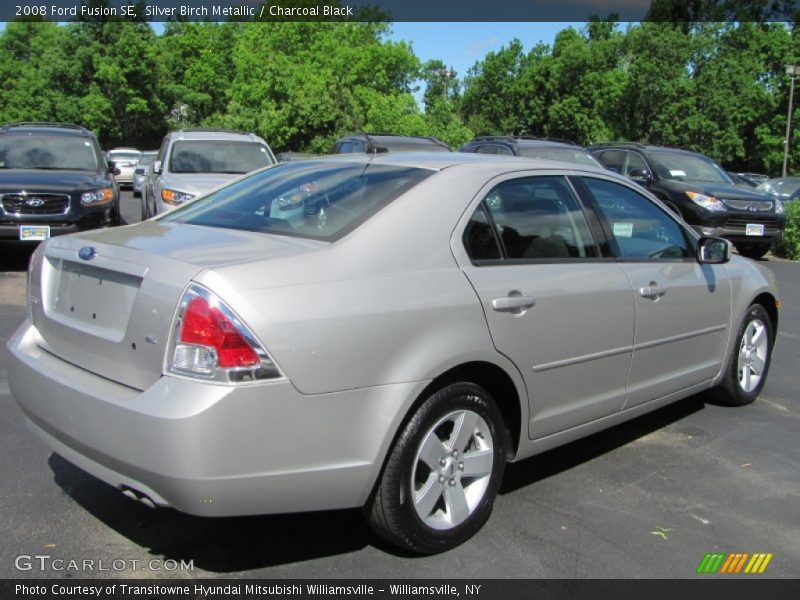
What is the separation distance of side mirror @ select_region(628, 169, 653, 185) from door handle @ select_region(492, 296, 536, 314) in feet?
36.4

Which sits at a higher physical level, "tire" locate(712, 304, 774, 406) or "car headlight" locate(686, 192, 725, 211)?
"car headlight" locate(686, 192, 725, 211)

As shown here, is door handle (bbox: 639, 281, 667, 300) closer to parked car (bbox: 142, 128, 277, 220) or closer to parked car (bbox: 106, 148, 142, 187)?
parked car (bbox: 142, 128, 277, 220)

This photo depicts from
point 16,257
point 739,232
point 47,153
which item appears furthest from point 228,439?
point 739,232

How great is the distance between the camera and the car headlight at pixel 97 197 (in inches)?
386

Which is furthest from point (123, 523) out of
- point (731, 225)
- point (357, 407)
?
point (731, 225)

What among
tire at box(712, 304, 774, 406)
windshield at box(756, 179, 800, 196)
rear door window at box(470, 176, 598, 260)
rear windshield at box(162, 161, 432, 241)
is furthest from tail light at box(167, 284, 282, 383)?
windshield at box(756, 179, 800, 196)

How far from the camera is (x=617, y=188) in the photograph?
445cm

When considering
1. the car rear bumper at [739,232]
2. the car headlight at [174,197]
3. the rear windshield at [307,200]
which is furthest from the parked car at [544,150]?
the rear windshield at [307,200]

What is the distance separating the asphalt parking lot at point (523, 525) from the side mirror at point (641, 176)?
9736 mm

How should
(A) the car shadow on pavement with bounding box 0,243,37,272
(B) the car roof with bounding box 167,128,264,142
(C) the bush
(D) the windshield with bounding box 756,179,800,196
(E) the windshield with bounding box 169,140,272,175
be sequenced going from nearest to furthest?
(A) the car shadow on pavement with bounding box 0,243,37,272, (E) the windshield with bounding box 169,140,272,175, (B) the car roof with bounding box 167,128,264,142, (C) the bush, (D) the windshield with bounding box 756,179,800,196

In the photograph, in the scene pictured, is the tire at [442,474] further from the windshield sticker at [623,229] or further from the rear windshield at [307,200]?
the windshield sticker at [623,229]

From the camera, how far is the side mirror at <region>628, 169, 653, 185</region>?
13.8 metres

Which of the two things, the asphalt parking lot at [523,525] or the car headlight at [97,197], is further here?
the car headlight at [97,197]

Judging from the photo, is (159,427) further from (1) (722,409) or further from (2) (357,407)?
(1) (722,409)
